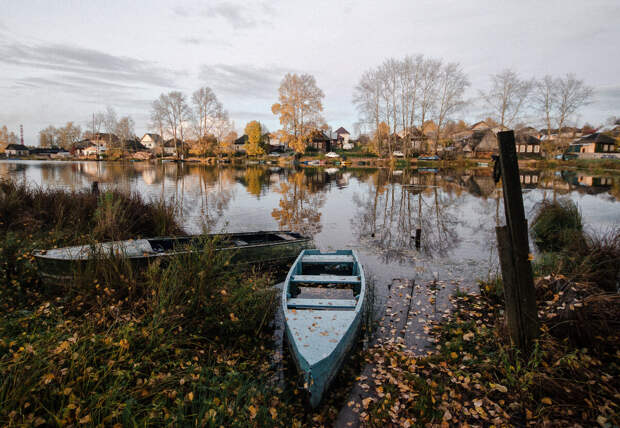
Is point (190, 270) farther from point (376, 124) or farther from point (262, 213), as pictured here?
point (376, 124)

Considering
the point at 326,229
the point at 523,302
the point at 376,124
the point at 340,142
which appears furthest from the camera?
the point at 340,142

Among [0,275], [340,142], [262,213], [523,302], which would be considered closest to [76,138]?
[340,142]

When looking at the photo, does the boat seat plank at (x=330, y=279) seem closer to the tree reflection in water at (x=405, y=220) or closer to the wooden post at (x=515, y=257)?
the wooden post at (x=515, y=257)

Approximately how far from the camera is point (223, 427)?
3.04 m

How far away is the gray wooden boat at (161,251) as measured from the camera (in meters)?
6.00

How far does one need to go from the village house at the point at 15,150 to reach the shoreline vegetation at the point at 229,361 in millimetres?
138705

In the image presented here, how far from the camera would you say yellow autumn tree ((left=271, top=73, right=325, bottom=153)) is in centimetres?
5597

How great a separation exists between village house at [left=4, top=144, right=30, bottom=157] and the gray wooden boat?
137 m

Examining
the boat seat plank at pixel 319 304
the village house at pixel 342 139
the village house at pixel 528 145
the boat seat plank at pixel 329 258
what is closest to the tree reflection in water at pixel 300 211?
the boat seat plank at pixel 329 258

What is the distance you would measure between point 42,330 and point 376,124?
58.1m

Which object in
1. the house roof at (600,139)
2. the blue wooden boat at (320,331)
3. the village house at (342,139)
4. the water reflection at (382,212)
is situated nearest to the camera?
→ the blue wooden boat at (320,331)

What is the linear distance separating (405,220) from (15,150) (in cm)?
14477

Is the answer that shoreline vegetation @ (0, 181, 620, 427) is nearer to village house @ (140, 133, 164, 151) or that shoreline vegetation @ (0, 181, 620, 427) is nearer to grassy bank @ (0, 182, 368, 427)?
grassy bank @ (0, 182, 368, 427)

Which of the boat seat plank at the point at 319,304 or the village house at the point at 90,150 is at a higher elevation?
the village house at the point at 90,150
